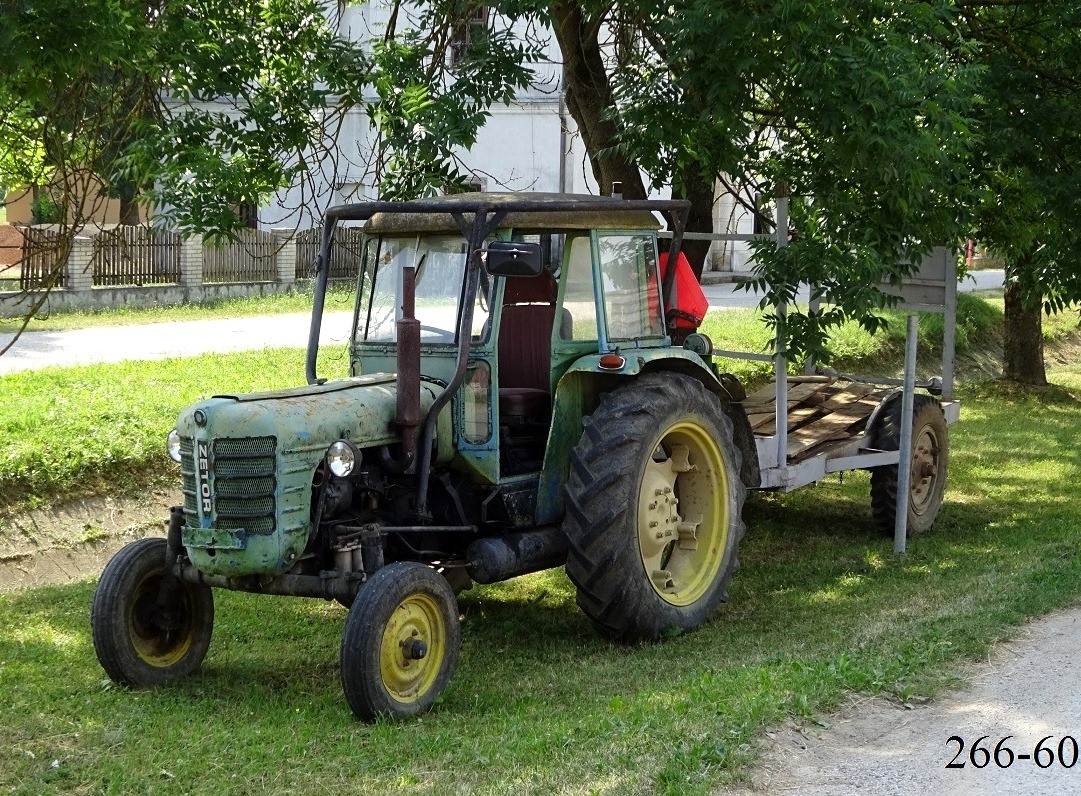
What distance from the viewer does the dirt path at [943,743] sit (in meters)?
4.96

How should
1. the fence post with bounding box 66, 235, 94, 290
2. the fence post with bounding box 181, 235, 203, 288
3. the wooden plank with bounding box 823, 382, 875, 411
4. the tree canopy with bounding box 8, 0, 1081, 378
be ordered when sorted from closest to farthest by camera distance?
1. the tree canopy with bounding box 8, 0, 1081, 378
2. the wooden plank with bounding box 823, 382, 875, 411
3. the fence post with bounding box 66, 235, 94, 290
4. the fence post with bounding box 181, 235, 203, 288

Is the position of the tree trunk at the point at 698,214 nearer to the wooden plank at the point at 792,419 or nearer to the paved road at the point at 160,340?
the wooden plank at the point at 792,419

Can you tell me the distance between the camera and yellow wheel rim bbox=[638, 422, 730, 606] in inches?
296

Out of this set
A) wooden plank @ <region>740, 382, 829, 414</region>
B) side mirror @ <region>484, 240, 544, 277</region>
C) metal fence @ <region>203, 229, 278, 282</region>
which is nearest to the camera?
side mirror @ <region>484, 240, 544, 277</region>

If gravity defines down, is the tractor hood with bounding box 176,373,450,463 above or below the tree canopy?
below

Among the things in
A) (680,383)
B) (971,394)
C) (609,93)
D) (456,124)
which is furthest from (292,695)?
(971,394)

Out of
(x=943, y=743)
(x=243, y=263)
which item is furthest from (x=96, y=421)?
(x=243, y=263)

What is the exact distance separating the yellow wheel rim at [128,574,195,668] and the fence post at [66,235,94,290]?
16165 mm

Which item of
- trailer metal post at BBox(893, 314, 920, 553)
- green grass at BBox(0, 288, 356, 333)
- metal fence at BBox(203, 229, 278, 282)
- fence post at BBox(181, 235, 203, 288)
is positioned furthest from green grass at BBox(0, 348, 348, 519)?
metal fence at BBox(203, 229, 278, 282)

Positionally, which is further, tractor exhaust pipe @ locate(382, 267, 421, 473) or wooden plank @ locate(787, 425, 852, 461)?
wooden plank @ locate(787, 425, 852, 461)

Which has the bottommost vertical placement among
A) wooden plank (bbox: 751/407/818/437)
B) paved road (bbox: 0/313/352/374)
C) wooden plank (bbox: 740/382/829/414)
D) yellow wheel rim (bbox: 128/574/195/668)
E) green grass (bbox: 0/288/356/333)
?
yellow wheel rim (bbox: 128/574/195/668)

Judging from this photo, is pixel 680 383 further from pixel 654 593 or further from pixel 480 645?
pixel 480 645

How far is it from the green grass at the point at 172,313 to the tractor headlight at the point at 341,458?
12.1 meters

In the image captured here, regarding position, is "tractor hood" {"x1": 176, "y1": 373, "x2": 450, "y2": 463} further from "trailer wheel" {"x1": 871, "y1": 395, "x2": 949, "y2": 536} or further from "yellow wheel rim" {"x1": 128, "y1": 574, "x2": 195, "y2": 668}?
"trailer wheel" {"x1": 871, "y1": 395, "x2": 949, "y2": 536}
